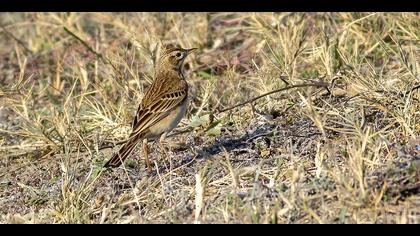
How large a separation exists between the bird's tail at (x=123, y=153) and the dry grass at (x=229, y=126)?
13 centimetres

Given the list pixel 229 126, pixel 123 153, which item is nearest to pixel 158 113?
pixel 123 153

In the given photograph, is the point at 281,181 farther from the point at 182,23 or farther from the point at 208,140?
the point at 182,23

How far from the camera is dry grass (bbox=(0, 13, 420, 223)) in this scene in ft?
16.7

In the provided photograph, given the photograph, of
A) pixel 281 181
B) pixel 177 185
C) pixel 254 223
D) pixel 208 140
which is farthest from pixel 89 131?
pixel 254 223

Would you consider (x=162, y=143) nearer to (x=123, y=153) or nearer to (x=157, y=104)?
(x=157, y=104)

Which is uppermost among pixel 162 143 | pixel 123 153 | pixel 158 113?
pixel 158 113

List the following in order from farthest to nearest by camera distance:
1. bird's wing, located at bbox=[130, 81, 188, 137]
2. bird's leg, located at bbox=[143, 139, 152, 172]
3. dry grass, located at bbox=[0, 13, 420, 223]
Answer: bird's wing, located at bbox=[130, 81, 188, 137]
bird's leg, located at bbox=[143, 139, 152, 172]
dry grass, located at bbox=[0, 13, 420, 223]

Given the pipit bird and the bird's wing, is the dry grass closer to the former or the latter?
the pipit bird

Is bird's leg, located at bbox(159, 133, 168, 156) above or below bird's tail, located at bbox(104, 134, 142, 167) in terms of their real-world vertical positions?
above

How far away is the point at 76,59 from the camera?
363 inches

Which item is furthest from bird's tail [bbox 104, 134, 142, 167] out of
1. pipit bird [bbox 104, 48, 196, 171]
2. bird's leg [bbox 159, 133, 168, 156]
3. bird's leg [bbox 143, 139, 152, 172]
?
bird's leg [bbox 159, 133, 168, 156]

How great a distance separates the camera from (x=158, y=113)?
22.7 feet

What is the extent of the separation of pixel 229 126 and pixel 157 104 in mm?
729

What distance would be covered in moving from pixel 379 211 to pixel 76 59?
5.14 m
